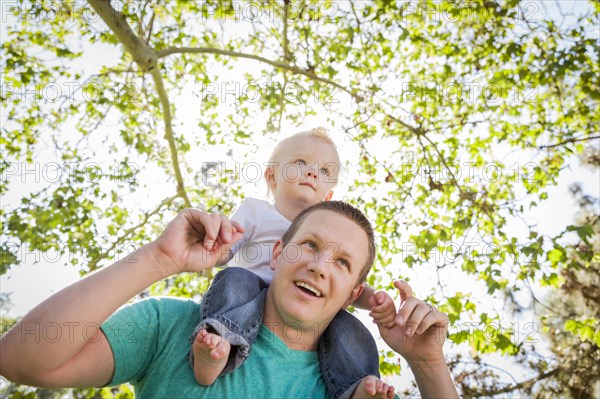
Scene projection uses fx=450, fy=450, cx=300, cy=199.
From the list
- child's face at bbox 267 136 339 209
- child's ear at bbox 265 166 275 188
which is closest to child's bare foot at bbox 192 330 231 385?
child's face at bbox 267 136 339 209

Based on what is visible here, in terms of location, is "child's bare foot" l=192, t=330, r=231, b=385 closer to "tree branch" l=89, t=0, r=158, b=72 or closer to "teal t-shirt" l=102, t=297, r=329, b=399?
"teal t-shirt" l=102, t=297, r=329, b=399

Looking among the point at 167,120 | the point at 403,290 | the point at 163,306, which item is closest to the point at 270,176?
the point at 403,290

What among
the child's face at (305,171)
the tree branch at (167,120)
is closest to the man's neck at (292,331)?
the child's face at (305,171)

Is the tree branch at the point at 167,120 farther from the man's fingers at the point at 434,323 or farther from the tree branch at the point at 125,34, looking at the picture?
the man's fingers at the point at 434,323

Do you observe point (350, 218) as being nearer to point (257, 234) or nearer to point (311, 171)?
point (257, 234)

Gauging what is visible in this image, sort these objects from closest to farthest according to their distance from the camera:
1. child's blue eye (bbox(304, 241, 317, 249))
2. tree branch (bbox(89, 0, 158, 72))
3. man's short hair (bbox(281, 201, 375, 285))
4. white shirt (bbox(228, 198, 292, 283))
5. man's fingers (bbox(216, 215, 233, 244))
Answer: man's fingers (bbox(216, 215, 233, 244)) → child's blue eye (bbox(304, 241, 317, 249)) → man's short hair (bbox(281, 201, 375, 285)) → white shirt (bbox(228, 198, 292, 283)) → tree branch (bbox(89, 0, 158, 72))

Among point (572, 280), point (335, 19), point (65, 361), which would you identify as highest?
point (335, 19)

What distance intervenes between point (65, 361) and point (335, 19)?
226 inches

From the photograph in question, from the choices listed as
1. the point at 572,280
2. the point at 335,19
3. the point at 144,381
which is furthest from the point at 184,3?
the point at 572,280

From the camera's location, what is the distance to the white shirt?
2254 millimetres

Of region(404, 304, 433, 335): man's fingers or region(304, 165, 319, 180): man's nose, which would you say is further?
region(304, 165, 319, 180): man's nose

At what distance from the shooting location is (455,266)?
4637mm

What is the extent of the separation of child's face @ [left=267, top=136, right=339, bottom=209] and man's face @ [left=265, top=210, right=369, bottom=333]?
818 millimetres

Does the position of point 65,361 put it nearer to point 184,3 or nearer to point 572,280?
point 184,3
